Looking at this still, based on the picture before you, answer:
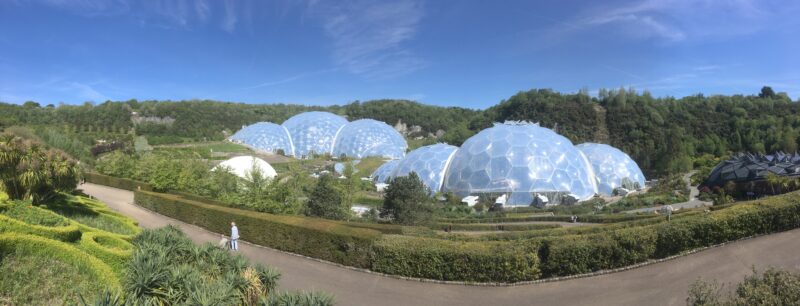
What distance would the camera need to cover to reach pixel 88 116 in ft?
316

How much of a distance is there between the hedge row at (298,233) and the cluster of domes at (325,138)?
57.1m

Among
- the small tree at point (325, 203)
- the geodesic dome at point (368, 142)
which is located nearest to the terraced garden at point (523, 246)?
the small tree at point (325, 203)

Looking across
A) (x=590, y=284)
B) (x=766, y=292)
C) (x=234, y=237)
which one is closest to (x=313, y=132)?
(x=234, y=237)

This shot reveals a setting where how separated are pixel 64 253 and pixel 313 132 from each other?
251 ft

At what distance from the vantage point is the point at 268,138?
82.5m

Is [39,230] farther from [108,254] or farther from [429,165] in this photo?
[429,165]

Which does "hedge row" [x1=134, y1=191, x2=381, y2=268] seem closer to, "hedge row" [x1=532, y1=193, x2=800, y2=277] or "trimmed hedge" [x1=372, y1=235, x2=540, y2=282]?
"trimmed hedge" [x1=372, y1=235, x2=540, y2=282]

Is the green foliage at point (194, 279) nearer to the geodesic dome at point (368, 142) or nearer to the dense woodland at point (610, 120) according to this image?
the geodesic dome at point (368, 142)

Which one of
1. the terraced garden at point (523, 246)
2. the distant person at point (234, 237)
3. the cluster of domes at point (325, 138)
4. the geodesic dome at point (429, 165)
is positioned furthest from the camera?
the cluster of domes at point (325, 138)

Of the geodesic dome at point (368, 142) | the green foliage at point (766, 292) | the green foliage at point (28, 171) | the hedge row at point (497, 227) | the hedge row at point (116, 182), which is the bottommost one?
the hedge row at point (497, 227)

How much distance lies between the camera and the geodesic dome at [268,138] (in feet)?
266

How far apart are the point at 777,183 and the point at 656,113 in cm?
8111

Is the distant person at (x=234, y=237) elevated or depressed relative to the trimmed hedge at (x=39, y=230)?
depressed

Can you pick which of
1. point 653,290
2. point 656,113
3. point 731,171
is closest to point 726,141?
point 656,113
